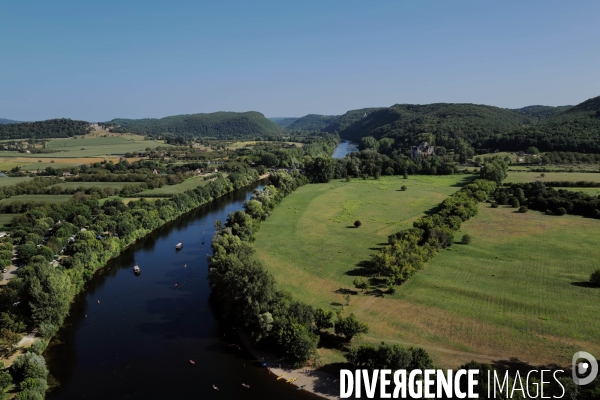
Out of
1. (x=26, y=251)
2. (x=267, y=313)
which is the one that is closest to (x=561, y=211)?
(x=267, y=313)

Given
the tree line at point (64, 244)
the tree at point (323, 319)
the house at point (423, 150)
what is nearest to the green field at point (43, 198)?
the tree line at point (64, 244)

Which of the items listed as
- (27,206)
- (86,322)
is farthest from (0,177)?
(86,322)

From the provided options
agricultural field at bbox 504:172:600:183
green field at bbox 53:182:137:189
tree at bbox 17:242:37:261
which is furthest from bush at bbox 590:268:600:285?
green field at bbox 53:182:137:189

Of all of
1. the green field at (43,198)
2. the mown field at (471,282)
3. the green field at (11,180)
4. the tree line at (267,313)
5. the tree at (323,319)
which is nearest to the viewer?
the tree line at (267,313)

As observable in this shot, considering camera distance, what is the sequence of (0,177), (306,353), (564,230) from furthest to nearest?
(0,177) < (564,230) < (306,353)

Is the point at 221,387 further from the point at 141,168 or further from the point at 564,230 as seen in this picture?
the point at 141,168

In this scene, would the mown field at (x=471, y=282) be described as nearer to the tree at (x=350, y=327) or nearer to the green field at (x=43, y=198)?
the tree at (x=350, y=327)
